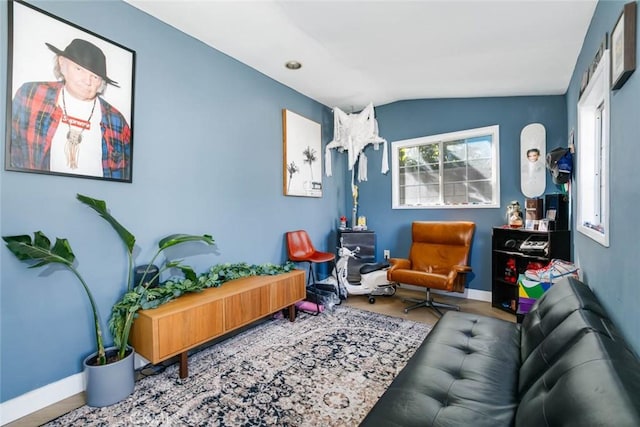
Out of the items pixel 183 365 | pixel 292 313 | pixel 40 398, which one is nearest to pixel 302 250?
pixel 292 313

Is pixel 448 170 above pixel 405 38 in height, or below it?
below

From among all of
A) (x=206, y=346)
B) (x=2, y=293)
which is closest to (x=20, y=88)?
(x=2, y=293)

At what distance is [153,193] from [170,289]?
0.79m

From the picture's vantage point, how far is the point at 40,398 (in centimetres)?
177

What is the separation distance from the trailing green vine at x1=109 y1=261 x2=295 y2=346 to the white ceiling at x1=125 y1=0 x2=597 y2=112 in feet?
7.02

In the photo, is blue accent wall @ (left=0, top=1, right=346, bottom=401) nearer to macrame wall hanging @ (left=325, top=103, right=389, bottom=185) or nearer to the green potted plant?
the green potted plant

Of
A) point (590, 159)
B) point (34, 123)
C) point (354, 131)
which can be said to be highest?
point (354, 131)

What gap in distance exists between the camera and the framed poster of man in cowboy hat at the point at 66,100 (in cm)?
171

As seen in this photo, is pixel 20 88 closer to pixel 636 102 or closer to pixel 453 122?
pixel 636 102

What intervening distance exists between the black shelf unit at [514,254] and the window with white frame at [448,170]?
0.51m

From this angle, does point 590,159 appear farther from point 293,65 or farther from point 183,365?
point 183,365

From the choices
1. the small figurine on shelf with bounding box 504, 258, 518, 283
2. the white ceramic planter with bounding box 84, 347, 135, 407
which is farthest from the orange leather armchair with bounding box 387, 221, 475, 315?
the white ceramic planter with bounding box 84, 347, 135, 407

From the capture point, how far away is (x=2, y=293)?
5.42 ft

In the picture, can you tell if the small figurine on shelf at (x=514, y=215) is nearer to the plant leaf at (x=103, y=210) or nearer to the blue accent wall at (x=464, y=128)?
the blue accent wall at (x=464, y=128)
